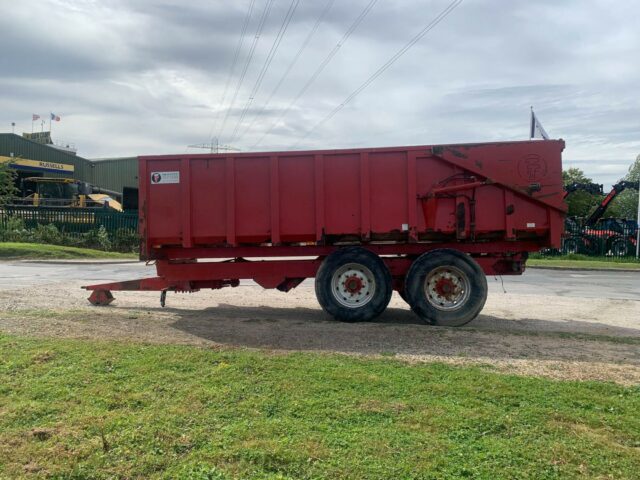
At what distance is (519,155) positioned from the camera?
7.92 m

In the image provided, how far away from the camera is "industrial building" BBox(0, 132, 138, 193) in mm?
46922

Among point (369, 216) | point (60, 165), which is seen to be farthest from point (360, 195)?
point (60, 165)

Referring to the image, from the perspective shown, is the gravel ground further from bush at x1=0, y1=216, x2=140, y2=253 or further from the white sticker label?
bush at x1=0, y1=216, x2=140, y2=253

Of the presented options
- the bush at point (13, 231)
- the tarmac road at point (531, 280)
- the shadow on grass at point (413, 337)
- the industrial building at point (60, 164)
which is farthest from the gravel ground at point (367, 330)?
the industrial building at point (60, 164)

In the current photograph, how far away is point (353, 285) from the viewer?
26.4ft

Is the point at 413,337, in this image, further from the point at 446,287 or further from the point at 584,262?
the point at 584,262

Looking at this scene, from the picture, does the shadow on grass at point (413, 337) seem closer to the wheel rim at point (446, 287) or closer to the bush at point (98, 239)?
the wheel rim at point (446, 287)

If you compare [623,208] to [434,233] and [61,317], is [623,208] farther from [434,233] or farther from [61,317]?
[61,317]

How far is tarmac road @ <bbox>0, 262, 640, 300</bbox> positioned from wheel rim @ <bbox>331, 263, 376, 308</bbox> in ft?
18.2

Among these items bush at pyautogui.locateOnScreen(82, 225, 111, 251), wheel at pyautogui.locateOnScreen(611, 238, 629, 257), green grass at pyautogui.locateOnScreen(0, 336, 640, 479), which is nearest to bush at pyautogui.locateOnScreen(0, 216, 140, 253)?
bush at pyautogui.locateOnScreen(82, 225, 111, 251)

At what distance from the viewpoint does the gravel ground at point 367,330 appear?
5602 mm

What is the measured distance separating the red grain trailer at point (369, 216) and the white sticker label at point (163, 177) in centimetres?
2

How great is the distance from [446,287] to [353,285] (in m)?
1.45

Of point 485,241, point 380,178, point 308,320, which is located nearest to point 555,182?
point 485,241
